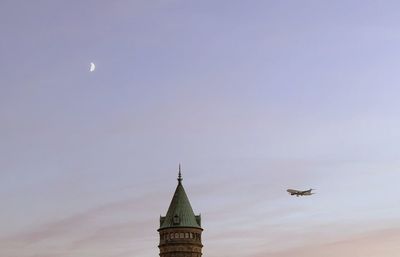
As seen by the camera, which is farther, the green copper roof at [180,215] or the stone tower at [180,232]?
the green copper roof at [180,215]

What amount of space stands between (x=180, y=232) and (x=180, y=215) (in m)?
3.22

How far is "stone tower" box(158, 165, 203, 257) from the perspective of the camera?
408 ft

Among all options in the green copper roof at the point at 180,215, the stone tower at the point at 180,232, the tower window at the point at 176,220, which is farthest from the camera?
the green copper roof at the point at 180,215

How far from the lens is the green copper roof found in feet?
413

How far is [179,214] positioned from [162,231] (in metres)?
4.41

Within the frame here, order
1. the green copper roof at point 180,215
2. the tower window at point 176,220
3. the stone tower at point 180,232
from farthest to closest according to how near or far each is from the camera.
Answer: the green copper roof at point 180,215, the tower window at point 176,220, the stone tower at point 180,232

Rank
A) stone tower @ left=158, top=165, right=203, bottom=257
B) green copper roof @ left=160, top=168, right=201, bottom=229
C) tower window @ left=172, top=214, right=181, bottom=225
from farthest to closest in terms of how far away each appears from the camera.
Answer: green copper roof @ left=160, top=168, right=201, bottom=229 → tower window @ left=172, top=214, right=181, bottom=225 → stone tower @ left=158, top=165, right=203, bottom=257

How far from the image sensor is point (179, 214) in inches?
4990

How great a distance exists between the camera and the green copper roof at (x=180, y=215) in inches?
4953

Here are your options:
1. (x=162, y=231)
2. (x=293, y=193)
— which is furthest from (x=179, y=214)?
(x=293, y=193)

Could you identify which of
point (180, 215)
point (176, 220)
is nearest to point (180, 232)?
point (176, 220)

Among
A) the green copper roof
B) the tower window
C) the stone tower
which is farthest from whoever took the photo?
the green copper roof

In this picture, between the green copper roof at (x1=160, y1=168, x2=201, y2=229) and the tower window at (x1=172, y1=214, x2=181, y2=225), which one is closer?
the tower window at (x1=172, y1=214, x2=181, y2=225)

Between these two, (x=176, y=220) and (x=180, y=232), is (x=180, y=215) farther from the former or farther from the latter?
(x=180, y=232)
